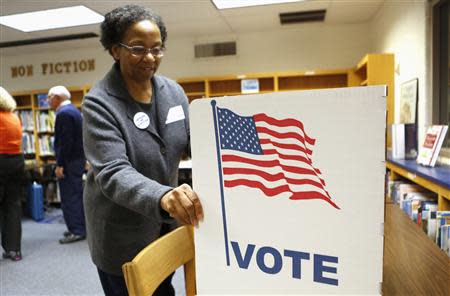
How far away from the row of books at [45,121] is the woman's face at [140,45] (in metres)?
4.95

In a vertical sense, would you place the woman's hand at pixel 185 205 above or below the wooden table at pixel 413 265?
above

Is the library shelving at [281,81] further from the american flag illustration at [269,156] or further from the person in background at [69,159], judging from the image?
the american flag illustration at [269,156]

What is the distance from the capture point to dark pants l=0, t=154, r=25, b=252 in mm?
2959

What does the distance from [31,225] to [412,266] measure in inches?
172

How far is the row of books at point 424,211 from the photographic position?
1.46 metres

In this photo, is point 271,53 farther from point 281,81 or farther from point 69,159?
point 69,159

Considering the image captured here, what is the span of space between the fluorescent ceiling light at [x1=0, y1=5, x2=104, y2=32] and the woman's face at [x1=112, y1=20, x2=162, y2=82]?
3.07 meters

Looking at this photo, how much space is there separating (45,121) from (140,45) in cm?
512

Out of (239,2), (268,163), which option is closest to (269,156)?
(268,163)

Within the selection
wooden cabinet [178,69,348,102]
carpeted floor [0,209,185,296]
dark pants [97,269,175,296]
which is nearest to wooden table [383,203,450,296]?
dark pants [97,269,175,296]

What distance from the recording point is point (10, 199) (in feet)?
9.85

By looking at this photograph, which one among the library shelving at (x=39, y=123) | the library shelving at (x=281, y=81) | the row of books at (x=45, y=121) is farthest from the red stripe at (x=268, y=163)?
the row of books at (x=45, y=121)

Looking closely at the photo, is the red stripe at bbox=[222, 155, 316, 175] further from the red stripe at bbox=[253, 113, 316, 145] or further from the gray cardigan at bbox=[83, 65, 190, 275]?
the gray cardigan at bbox=[83, 65, 190, 275]

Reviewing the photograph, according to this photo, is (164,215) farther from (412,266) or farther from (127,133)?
(412,266)
